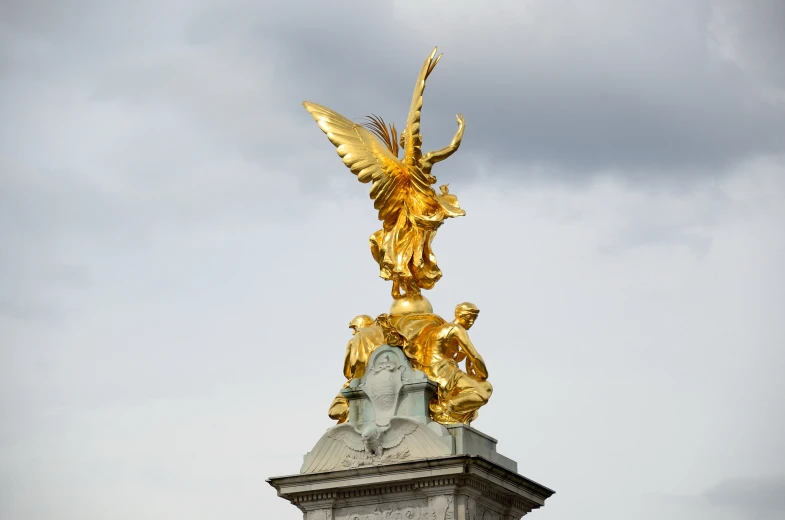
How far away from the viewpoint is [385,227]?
3084 centimetres

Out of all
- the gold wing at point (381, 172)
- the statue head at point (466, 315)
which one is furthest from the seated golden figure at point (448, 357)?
the gold wing at point (381, 172)

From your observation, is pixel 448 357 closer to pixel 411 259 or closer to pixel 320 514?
pixel 411 259

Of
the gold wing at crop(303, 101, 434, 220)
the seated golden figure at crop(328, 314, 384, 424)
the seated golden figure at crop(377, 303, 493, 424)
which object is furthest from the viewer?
the gold wing at crop(303, 101, 434, 220)

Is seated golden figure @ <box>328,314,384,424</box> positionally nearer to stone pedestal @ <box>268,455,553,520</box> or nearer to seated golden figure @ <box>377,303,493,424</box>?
seated golden figure @ <box>377,303,493,424</box>

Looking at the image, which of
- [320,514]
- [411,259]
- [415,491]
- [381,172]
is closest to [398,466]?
[415,491]

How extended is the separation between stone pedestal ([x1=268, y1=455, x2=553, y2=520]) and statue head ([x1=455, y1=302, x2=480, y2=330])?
2429mm

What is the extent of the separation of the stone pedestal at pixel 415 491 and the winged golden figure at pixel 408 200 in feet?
10.7

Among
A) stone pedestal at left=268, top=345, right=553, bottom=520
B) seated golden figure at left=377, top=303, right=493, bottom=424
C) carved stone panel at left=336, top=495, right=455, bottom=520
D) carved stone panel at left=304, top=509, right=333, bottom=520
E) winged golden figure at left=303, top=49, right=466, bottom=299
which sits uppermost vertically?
winged golden figure at left=303, top=49, right=466, bottom=299

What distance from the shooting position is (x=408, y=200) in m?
30.6

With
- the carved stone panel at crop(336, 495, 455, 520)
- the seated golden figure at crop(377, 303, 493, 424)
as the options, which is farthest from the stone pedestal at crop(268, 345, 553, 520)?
the seated golden figure at crop(377, 303, 493, 424)

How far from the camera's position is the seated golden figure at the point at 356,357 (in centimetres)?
2956

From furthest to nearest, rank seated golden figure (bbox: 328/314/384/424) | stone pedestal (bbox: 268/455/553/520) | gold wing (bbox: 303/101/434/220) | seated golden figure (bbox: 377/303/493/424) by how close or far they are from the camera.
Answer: gold wing (bbox: 303/101/434/220)
seated golden figure (bbox: 328/314/384/424)
seated golden figure (bbox: 377/303/493/424)
stone pedestal (bbox: 268/455/553/520)

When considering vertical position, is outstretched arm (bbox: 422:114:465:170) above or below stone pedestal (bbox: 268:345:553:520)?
above

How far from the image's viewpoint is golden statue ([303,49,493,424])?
29.3m
